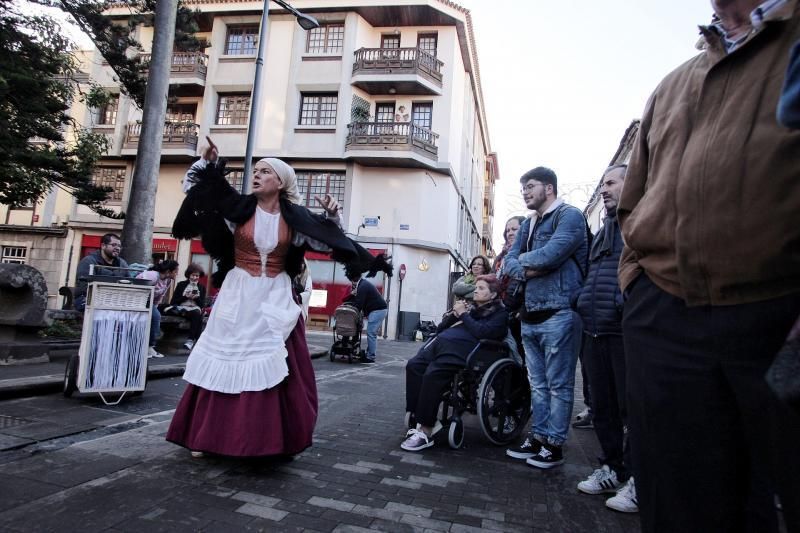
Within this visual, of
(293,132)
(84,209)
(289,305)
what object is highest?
(293,132)

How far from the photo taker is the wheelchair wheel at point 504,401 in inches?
162

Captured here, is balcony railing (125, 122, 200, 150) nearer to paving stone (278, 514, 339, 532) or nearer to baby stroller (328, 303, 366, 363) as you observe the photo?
baby stroller (328, 303, 366, 363)

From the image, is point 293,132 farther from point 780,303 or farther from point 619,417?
point 780,303

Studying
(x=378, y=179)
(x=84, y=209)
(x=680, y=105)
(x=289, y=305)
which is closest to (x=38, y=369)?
(x=289, y=305)

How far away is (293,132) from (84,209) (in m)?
10.6

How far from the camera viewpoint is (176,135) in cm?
2291

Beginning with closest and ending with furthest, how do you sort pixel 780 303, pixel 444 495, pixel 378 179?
pixel 780 303
pixel 444 495
pixel 378 179

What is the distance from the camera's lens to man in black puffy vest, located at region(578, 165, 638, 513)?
323 cm

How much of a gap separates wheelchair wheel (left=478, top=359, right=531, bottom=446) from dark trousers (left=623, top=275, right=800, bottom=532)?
2.79 meters

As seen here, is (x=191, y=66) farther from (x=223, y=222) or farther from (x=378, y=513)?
(x=378, y=513)

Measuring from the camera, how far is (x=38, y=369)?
6195mm

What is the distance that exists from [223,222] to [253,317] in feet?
2.44

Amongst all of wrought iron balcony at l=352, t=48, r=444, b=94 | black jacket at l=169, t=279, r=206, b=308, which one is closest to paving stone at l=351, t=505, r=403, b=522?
black jacket at l=169, t=279, r=206, b=308

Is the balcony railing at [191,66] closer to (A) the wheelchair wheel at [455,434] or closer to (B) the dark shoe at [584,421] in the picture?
(B) the dark shoe at [584,421]
